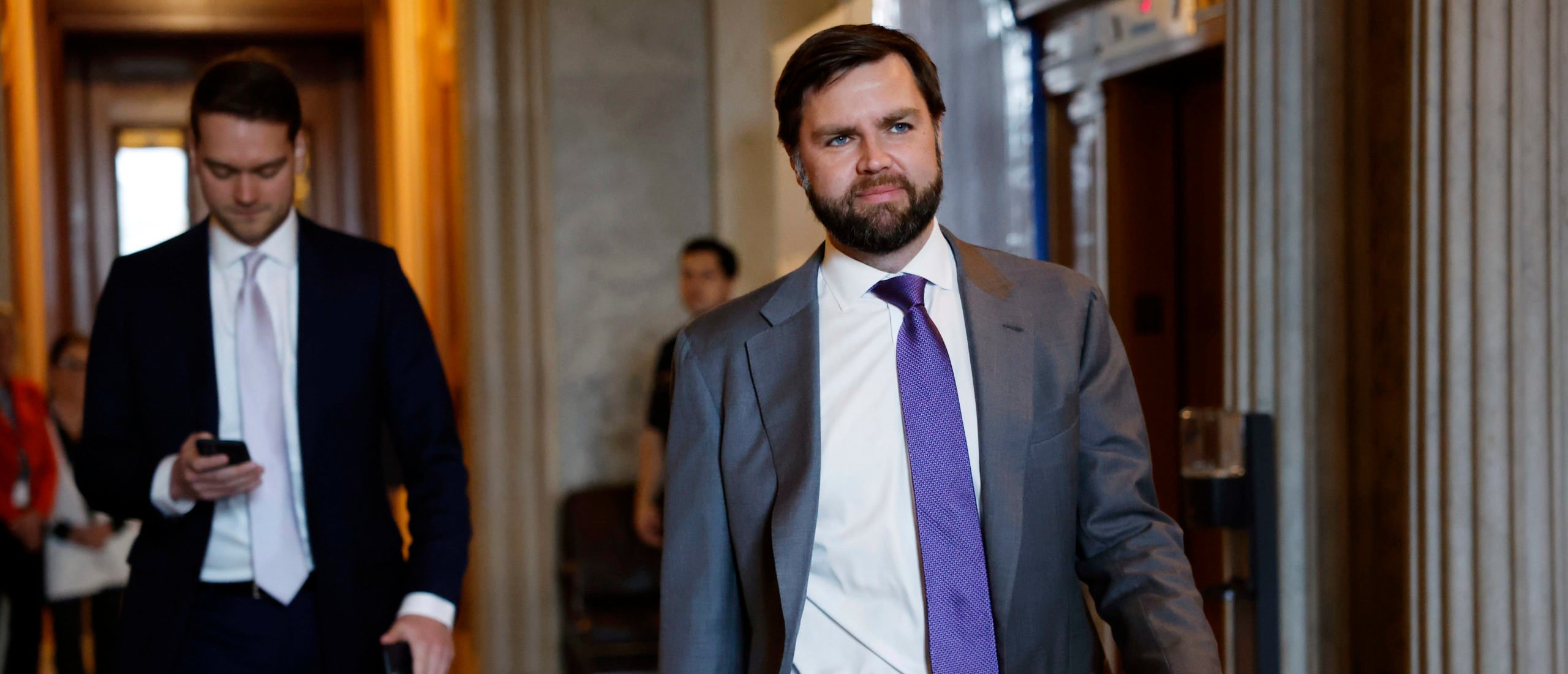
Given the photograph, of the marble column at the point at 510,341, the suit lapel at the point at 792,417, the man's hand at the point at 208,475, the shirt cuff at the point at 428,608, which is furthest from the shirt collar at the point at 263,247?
the marble column at the point at 510,341

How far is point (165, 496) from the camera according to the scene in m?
2.20

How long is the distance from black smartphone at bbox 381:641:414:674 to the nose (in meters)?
1.02

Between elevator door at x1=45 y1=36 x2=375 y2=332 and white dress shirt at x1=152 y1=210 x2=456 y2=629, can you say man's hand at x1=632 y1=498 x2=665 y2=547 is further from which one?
elevator door at x1=45 y1=36 x2=375 y2=332

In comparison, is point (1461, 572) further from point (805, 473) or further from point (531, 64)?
point (531, 64)

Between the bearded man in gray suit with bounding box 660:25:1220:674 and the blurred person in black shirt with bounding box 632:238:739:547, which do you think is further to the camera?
the blurred person in black shirt with bounding box 632:238:739:547

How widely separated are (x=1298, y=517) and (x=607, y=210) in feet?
12.0

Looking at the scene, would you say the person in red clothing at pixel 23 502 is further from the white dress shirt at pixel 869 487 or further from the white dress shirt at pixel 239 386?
the white dress shirt at pixel 869 487

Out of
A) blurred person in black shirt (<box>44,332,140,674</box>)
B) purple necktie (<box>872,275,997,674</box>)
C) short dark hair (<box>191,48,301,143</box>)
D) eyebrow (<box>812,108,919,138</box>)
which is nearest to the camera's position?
purple necktie (<box>872,275,997,674</box>)

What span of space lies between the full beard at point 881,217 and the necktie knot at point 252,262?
1074mm

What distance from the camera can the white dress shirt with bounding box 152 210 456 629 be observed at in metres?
2.26

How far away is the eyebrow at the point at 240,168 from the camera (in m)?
2.29

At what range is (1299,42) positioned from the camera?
296cm

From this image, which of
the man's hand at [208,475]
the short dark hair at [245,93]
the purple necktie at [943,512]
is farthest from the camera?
the short dark hair at [245,93]

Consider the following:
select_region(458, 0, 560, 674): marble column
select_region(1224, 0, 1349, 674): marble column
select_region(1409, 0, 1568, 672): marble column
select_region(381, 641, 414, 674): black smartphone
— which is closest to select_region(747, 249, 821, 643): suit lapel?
select_region(381, 641, 414, 674): black smartphone
